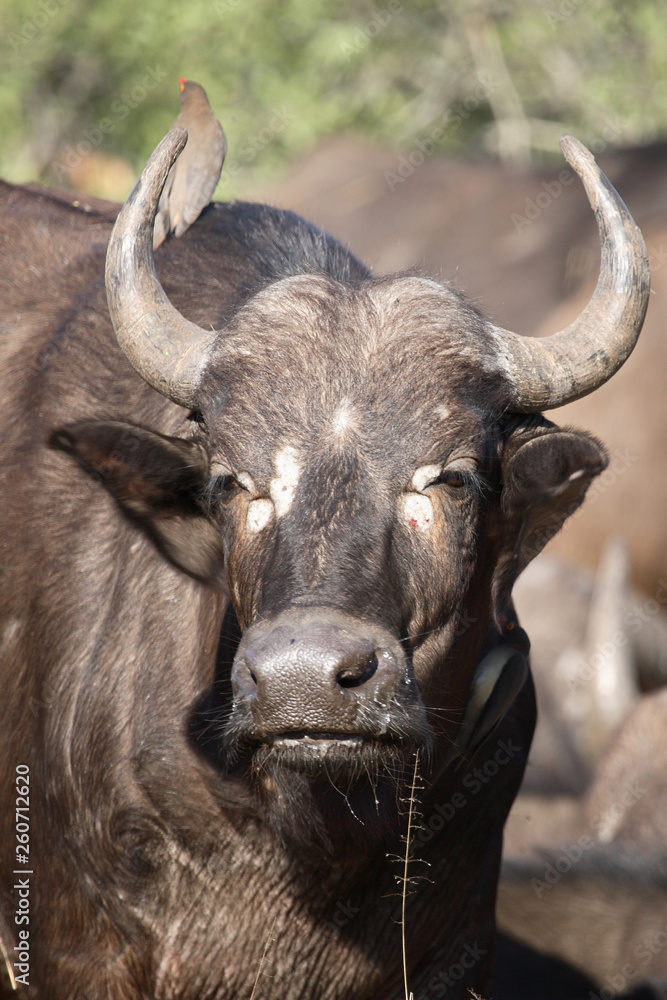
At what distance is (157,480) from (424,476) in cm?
88

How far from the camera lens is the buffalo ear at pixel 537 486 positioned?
3.71 meters

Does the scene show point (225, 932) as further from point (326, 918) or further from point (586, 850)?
point (586, 850)

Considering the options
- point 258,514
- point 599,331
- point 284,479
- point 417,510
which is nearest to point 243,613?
point 258,514

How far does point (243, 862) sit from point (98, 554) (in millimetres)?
1115

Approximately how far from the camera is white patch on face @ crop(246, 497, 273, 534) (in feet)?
11.6

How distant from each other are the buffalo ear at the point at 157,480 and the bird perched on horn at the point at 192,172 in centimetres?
115

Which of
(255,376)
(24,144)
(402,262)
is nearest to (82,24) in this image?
(24,144)

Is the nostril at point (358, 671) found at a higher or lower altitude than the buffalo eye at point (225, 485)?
lower

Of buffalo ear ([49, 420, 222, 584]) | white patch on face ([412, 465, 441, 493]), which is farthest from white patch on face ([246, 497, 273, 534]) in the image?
white patch on face ([412, 465, 441, 493])

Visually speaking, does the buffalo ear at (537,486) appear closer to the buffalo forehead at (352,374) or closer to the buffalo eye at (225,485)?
the buffalo forehead at (352,374)

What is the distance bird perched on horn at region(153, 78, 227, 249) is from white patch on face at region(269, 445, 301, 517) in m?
1.51

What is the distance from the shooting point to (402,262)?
1756cm

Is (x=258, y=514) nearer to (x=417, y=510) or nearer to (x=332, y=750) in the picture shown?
(x=417, y=510)

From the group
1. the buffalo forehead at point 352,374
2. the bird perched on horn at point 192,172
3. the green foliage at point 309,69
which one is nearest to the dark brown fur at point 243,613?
the buffalo forehead at point 352,374
